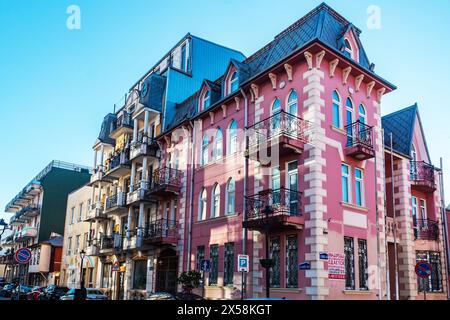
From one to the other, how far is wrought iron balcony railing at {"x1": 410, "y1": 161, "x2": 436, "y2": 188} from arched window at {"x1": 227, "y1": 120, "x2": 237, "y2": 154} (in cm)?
1059

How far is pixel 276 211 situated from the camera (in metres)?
18.5

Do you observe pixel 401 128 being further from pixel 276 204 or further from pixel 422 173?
pixel 276 204

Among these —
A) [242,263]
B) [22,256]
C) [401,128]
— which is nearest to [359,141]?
[242,263]

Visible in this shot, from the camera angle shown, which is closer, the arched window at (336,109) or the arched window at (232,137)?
the arched window at (336,109)

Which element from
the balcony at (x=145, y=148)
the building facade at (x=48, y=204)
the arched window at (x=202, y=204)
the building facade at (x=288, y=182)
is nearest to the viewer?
the building facade at (x=288, y=182)

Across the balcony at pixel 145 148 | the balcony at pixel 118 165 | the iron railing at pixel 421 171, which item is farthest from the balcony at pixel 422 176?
the balcony at pixel 118 165

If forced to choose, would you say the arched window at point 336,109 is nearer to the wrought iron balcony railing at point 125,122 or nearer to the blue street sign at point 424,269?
the blue street sign at point 424,269

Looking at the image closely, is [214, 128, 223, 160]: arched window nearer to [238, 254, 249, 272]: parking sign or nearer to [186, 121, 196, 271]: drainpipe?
[186, 121, 196, 271]: drainpipe

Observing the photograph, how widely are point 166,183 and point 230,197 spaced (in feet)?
19.9

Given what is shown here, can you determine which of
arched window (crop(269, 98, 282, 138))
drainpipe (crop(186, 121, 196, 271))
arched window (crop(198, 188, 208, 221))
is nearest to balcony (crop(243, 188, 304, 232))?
arched window (crop(269, 98, 282, 138))

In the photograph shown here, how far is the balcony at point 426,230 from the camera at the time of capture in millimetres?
25156

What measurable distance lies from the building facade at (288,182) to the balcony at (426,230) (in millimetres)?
71

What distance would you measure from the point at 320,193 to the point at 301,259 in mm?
2681

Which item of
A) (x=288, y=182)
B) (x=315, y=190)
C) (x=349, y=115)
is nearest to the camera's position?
(x=315, y=190)
